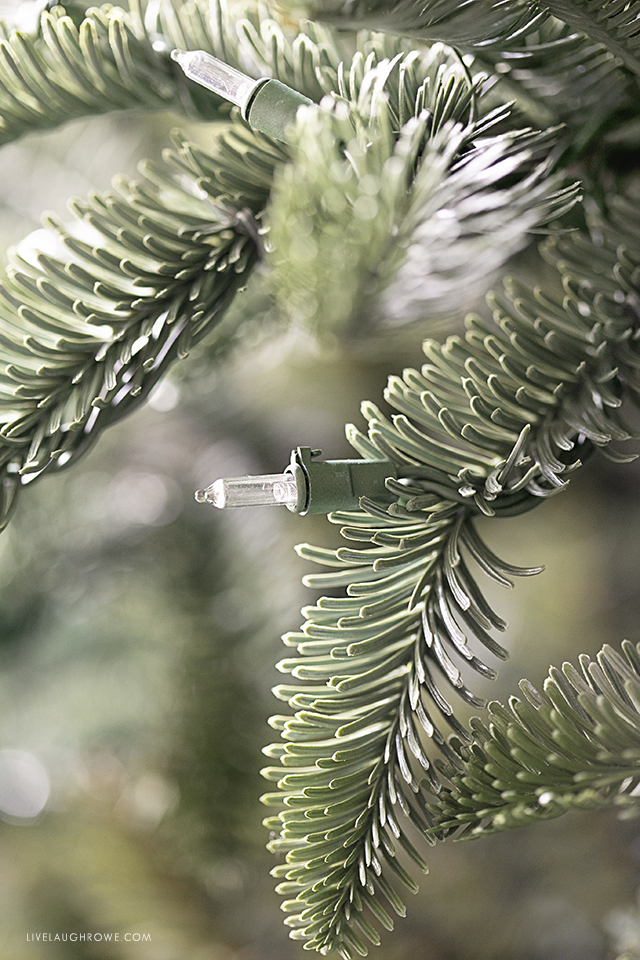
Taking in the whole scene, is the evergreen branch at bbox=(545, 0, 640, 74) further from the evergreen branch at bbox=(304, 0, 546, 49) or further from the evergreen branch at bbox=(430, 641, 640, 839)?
the evergreen branch at bbox=(430, 641, 640, 839)

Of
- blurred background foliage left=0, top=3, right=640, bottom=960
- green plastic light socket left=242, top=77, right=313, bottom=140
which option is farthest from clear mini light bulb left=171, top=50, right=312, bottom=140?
blurred background foliage left=0, top=3, right=640, bottom=960

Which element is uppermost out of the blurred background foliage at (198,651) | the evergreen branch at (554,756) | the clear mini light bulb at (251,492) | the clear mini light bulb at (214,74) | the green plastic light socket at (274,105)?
the clear mini light bulb at (214,74)

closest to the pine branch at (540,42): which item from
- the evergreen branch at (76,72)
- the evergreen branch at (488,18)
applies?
the evergreen branch at (488,18)

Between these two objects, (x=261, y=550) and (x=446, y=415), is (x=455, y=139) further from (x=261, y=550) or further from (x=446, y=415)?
(x=261, y=550)

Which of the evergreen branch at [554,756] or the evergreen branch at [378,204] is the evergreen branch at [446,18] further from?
the evergreen branch at [554,756]

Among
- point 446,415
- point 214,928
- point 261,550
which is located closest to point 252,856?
point 214,928

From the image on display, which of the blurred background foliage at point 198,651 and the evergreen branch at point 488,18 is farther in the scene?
the blurred background foliage at point 198,651

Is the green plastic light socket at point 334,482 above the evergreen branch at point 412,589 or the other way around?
above
